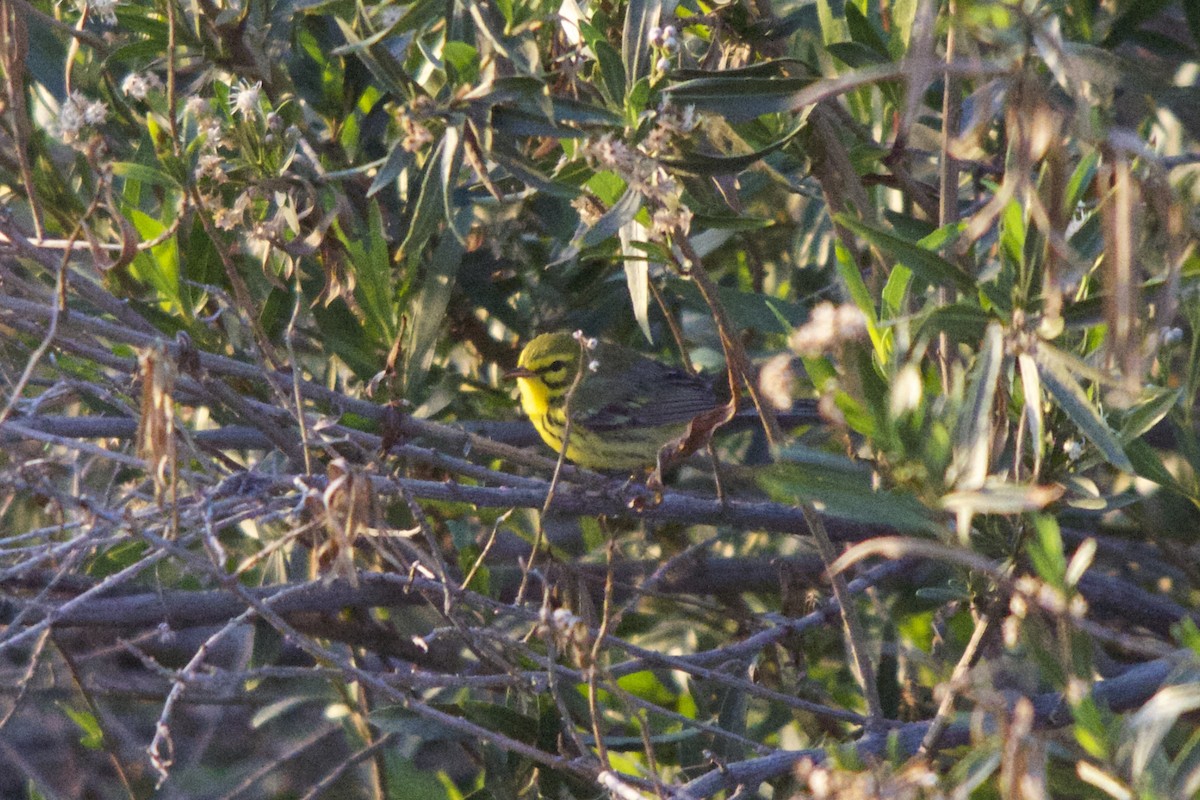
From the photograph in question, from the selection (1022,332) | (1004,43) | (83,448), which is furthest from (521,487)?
(1004,43)

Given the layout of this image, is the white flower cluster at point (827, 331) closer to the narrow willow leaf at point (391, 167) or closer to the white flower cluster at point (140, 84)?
the narrow willow leaf at point (391, 167)

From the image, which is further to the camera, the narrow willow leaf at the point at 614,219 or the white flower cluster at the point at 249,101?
the white flower cluster at the point at 249,101

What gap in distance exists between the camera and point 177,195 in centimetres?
297

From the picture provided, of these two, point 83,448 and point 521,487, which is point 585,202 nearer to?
point 521,487

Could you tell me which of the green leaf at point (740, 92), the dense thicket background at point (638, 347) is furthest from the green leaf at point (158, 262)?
the green leaf at point (740, 92)

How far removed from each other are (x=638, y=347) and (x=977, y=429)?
2409mm

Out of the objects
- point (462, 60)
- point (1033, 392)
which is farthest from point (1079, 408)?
point (462, 60)

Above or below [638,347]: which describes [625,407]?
below

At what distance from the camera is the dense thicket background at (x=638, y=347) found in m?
1.71

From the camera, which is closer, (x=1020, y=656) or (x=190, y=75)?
(x=1020, y=656)

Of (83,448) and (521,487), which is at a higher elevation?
(83,448)

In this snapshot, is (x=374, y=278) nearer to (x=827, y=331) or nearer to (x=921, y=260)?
(x=921, y=260)

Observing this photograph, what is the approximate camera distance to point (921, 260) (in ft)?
6.64

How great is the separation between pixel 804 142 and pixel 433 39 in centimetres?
97
